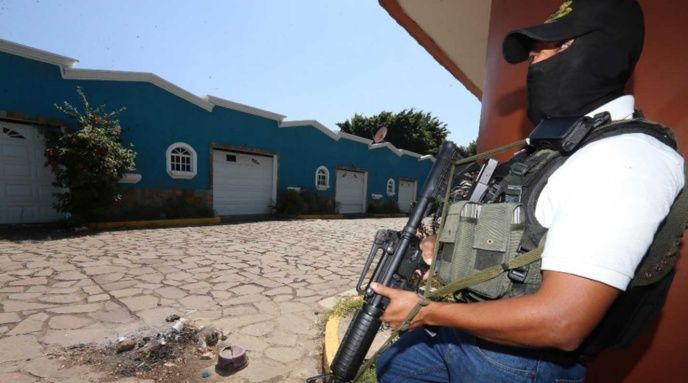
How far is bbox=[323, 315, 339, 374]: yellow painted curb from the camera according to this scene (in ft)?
8.48

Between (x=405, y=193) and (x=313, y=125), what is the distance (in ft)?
26.0

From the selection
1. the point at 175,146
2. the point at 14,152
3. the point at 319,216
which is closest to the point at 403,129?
the point at 319,216

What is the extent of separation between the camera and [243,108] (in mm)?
11047

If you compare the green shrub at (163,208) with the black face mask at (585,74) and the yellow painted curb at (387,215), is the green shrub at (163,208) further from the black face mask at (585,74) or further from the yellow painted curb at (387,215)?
the black face mask at (585,74)

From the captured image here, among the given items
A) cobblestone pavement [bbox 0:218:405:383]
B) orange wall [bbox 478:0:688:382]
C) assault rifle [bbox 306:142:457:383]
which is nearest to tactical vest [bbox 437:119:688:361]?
assault rifle [bbox 306:142:457:383]

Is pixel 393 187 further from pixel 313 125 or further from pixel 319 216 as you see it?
pixel 313 125

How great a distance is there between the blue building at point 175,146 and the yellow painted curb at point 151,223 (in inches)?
28.1

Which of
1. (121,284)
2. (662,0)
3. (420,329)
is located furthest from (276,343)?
(662,0)

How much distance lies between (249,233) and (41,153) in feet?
16.5

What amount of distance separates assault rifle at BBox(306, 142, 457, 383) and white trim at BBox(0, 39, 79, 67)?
9.16 metres

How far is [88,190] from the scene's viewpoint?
7.32 metres

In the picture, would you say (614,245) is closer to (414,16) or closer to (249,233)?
(414,16)

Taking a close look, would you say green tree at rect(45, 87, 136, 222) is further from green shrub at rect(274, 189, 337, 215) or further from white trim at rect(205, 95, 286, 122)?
green shrub at rect(274, 189, 337, 215)

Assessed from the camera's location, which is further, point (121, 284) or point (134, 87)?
point (134, 87)
